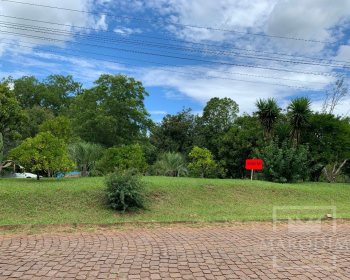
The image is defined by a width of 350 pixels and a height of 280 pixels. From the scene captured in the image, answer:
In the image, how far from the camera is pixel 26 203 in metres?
8.67

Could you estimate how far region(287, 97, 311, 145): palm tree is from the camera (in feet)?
60.0

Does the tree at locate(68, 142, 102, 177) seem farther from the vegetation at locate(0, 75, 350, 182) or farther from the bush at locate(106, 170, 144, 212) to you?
the bush at locate(106, 170, 144, 212)

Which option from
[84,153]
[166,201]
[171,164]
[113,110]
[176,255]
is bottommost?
[176,255]

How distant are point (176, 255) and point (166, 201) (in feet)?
16.4

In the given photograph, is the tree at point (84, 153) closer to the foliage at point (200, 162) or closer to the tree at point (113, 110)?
the tree at point (113, 110)

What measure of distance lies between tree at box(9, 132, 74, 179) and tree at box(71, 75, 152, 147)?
7.94 meters

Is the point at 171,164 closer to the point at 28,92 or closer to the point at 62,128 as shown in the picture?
the point at 62,128

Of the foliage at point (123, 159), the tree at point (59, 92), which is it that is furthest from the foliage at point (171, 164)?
the tree at point (59, 92)

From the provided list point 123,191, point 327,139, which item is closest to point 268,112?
point 327,139

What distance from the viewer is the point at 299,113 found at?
18312 mm

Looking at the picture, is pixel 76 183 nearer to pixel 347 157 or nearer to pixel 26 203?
pixel 26 203

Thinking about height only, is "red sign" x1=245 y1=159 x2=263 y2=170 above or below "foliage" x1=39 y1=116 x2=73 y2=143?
below

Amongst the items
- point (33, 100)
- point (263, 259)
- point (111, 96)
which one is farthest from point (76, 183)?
point (33, 100)

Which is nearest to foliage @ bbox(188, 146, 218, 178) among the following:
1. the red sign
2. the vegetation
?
the vegetation
